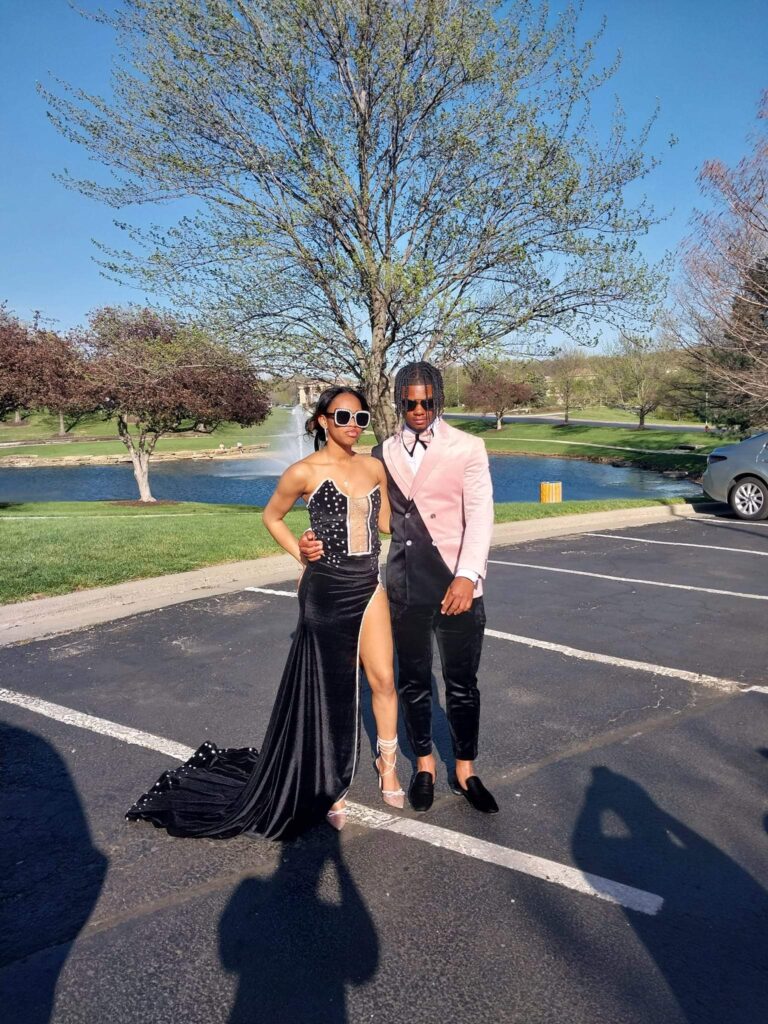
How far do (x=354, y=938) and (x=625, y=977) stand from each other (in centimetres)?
89

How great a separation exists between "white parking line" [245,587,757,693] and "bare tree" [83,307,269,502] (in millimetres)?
9527

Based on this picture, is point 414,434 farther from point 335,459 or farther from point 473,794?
point 473,794

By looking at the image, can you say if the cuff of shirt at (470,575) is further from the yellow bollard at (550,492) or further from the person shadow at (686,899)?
the yellow bollard at (550,492)

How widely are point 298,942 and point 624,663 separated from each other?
364 centimetres

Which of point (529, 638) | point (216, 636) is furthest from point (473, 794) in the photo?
point (216, 636)

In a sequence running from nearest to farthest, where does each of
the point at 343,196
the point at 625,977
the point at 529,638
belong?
the point at 625,977 < the point at 529,638 < the point at 343,196

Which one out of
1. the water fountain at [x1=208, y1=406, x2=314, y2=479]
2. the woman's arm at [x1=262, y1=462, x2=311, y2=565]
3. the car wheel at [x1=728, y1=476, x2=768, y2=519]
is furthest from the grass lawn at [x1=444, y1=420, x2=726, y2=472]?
the woman's arm at [x1=262, y1=462, x2=311, y2=565]

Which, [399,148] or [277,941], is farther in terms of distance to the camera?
[399,148]

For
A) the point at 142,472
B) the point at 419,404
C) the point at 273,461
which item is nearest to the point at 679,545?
the point at 419,404

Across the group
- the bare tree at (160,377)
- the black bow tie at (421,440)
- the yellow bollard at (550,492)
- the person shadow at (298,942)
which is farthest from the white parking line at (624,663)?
the yellow bollard at (550,492)

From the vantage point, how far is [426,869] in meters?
3.03

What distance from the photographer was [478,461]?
11.3ft

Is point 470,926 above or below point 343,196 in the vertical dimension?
below

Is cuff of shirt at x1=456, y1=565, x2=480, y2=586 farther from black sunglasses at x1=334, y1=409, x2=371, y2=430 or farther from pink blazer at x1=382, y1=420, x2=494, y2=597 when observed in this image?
black sunglasses at x1=334, y1=409, x2=371, y2=430
